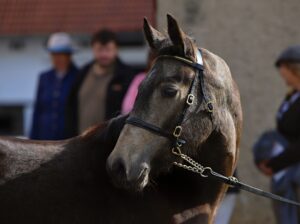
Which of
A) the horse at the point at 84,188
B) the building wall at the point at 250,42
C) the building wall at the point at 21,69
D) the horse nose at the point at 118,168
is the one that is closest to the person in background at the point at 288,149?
the building wall at the point at 250,42

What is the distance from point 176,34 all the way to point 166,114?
0.43 metres

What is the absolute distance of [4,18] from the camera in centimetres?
2019

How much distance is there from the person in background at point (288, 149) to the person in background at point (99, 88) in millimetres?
1512

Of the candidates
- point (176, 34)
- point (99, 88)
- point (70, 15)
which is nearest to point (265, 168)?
point (99, 88)

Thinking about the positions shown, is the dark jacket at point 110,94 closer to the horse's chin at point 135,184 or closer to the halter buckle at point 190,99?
the halter buckle at point 190,99

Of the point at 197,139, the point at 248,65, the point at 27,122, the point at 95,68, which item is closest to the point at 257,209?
the point at 248,65

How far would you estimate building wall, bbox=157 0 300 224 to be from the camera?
27.1 feet

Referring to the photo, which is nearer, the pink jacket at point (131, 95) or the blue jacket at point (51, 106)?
the pink jacket at point (131, 95)

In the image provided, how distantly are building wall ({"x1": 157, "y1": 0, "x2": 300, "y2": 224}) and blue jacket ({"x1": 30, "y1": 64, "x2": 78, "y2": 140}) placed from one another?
1117mm

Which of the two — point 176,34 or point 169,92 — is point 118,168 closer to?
point 169,92

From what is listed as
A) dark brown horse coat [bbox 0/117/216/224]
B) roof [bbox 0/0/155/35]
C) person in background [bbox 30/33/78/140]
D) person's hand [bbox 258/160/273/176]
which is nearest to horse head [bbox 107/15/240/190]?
dark brown horse coat [bbox 0/117/216/224]

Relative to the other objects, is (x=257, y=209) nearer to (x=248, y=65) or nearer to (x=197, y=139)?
(x=248, y=65)

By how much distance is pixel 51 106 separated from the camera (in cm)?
798

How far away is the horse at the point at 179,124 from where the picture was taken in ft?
14.5
